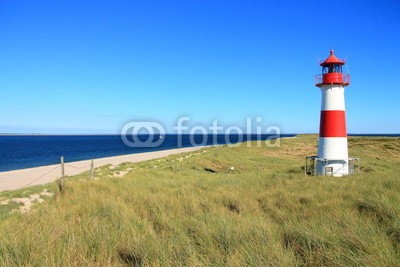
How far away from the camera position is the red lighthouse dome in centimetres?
1505

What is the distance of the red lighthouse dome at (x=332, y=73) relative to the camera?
15051mm

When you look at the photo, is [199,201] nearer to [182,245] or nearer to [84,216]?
[84,216]

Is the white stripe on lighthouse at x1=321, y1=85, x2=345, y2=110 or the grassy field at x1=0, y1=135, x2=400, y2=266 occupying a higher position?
the white stripe on lighthouse at x1=321, y1=85, x2=345, y2=110

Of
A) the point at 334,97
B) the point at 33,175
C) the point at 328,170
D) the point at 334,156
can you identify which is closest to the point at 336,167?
the point at 328,170

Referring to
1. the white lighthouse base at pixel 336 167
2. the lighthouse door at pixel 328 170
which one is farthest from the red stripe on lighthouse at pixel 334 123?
the lighthouse door at pixel 328 170

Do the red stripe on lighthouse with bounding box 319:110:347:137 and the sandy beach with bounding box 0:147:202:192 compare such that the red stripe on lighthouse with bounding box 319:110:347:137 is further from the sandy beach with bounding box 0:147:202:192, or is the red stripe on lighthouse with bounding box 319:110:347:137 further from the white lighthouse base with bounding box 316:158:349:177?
the sandy beach with bounding box 0:147:202:192

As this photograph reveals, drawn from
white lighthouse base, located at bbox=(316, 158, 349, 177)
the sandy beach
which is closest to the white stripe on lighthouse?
white lighthouse base, located at bbox=(316, 158, 349, 177)

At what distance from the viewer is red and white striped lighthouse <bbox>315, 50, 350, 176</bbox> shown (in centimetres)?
1511

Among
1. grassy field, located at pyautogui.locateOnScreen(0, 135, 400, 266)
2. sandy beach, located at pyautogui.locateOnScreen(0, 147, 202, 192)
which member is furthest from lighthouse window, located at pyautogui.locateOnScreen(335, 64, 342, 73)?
sandy beach, located at pyautogui.locateOnScreen(0, 147, 202, 192)

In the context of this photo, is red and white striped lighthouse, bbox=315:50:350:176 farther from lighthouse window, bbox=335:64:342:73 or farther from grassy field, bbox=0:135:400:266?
grassy field, bbox=0:135:400:266

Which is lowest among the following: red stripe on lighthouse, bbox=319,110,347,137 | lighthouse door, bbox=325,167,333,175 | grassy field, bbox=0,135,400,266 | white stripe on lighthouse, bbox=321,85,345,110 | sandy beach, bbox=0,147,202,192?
sandy beach, bbox=0,147,202,192

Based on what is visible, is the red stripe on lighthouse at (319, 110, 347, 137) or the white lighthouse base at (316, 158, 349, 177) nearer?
the red stripe on lighthouse at (319, 110, 347, 137)

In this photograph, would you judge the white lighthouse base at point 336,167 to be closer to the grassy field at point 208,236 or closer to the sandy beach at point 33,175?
the grassy field at point 208,236

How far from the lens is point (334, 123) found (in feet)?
49.6
